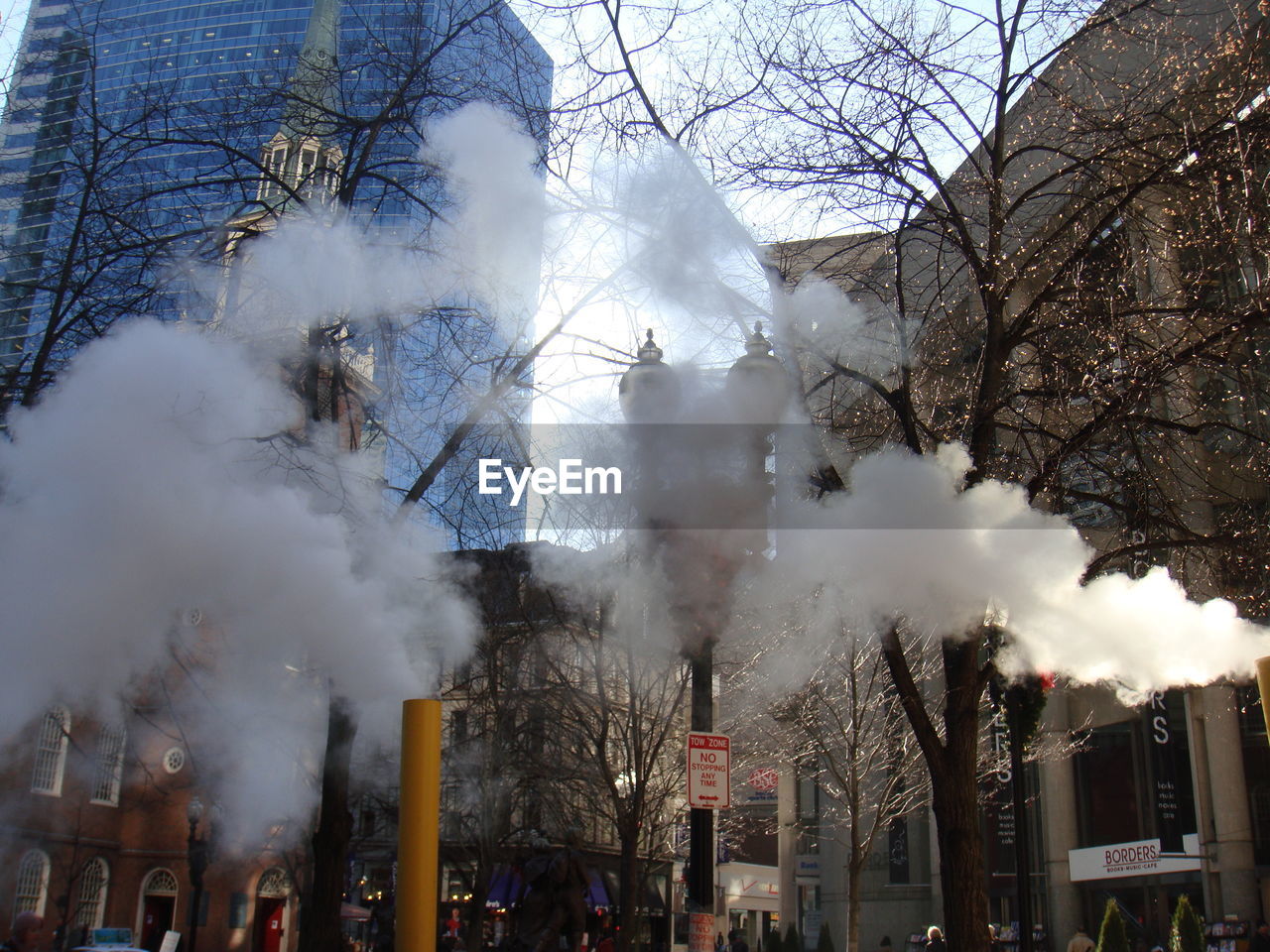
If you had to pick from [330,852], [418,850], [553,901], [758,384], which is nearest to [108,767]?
[330,852]

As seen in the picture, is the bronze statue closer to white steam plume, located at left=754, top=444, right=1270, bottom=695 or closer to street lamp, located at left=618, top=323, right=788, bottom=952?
street lamp, located at left=618, top=323, right=788, bottom=952

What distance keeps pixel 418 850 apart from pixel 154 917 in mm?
31871

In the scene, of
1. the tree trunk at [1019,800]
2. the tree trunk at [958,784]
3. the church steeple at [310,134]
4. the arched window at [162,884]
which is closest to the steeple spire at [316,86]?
the church steeple at [310,134]

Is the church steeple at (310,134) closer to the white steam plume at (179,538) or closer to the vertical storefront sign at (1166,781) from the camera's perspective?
the white steam plume at (179,538)

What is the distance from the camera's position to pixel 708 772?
7215 mm

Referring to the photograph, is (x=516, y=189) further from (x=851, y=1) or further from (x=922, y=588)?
(x=922, y=588)

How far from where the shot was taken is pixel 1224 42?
8398 mm

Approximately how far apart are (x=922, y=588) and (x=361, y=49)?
7650mm

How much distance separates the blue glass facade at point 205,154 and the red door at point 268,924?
28467 mm

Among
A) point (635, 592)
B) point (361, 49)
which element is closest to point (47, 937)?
point (635, 592)

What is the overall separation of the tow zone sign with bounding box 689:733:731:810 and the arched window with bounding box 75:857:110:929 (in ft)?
85.7

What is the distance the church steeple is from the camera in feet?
34.5

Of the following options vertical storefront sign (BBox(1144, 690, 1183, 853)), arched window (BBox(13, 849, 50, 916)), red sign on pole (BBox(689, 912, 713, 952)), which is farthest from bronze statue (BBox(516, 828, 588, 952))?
arched window (BBox(13, 849, 50, 916))

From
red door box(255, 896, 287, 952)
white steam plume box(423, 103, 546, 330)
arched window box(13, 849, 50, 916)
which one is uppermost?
white steam plume box(423, 103, 546, 330)
